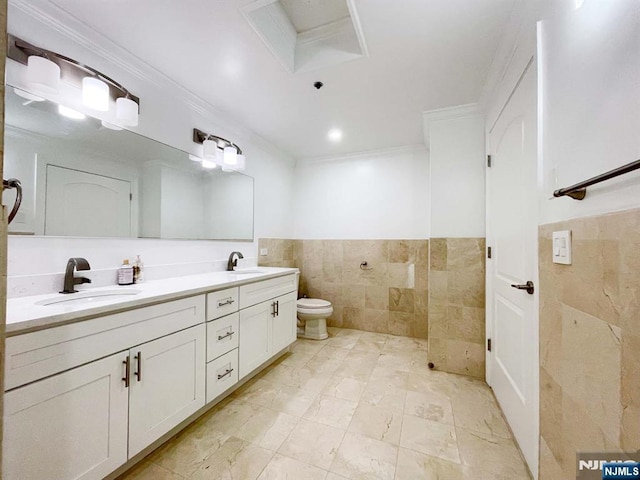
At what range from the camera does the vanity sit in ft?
2.86

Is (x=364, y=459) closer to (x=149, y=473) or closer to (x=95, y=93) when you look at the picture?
(x=149, y=473)

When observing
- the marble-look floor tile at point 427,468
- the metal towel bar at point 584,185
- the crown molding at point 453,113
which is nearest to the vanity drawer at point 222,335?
the marble-look floor tile at point 427,468

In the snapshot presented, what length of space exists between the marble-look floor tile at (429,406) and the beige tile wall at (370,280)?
1.18 metres

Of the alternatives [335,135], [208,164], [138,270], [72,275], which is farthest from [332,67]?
[72,275]

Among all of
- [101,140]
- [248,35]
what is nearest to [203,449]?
[101,140]

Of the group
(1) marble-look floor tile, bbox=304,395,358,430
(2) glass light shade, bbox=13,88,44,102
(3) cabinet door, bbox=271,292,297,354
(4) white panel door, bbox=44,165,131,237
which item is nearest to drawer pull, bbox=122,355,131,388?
(4) white panel door, bbox=44,165,131,237

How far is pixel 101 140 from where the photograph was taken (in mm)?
1550

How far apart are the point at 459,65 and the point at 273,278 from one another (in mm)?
2069

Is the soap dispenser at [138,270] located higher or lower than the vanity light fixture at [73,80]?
lower

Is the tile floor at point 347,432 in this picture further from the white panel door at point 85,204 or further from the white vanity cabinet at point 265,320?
the white panel door at point 85,204

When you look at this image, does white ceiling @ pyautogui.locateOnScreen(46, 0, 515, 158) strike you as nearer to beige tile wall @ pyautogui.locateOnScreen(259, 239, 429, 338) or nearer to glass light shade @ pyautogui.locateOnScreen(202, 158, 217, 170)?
glass light shade @ pyautogui.locateOnScreen(202, 158, 217, 170)

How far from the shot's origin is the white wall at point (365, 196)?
306cm

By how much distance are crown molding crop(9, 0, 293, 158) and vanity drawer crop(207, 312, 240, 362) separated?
67.1 inches

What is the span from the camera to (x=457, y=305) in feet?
7.24
